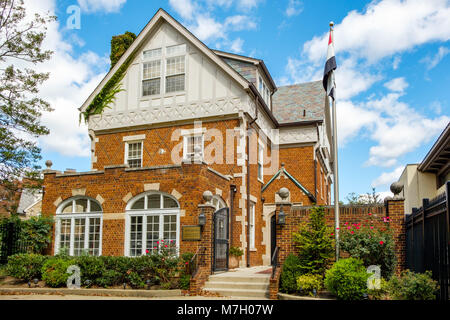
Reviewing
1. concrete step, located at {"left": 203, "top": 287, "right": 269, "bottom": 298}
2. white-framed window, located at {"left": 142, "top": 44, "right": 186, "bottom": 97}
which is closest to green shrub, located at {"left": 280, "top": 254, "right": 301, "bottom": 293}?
concrete step, located at {"left": 203, "top": 287, "right": 269, "bottom": 298}

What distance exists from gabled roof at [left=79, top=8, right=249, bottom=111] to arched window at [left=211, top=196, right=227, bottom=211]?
5.33m

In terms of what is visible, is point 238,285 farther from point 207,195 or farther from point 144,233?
point 144,233

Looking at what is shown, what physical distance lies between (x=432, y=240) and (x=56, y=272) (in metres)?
12.0

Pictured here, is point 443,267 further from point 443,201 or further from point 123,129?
point 123,129

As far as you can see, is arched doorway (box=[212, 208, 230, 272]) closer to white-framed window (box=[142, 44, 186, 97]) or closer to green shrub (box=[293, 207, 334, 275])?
green shrub (box=[293, 207, 334, 275])

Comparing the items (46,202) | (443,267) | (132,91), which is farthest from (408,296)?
(132,91)

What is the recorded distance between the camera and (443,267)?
801cm

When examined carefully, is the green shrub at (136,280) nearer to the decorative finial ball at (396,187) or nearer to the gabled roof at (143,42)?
the decorative finial ball at (396,187)

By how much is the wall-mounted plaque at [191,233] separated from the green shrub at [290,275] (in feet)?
11.1

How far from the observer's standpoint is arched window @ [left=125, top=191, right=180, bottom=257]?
631 inches

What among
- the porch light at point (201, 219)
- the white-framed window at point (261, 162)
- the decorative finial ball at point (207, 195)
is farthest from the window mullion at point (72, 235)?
the white-framed window at point (261, 162)

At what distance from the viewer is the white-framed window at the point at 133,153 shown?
21438mm

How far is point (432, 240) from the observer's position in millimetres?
8828
